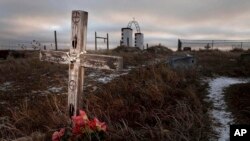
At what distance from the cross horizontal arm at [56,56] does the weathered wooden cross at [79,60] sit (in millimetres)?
49

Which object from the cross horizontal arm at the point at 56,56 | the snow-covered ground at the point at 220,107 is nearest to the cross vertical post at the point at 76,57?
the cross horizontal arm at the point at 56,56

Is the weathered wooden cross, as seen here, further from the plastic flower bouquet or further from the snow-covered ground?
the snow-covered ground

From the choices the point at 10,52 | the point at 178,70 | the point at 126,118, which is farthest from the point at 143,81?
the point at 10,52

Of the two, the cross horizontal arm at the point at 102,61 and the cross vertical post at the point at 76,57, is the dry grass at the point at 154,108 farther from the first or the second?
the cross horizontal arm at the point at 102,61

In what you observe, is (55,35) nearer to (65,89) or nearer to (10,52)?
(10,52)

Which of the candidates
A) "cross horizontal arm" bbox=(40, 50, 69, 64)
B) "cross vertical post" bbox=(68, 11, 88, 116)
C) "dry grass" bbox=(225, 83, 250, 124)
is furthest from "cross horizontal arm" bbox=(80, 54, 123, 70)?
"dry grass" bbox=(225, 83, 250, 124)

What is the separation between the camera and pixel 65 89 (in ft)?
32.5

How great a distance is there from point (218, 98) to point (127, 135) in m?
3.10

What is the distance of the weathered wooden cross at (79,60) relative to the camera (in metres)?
5.65

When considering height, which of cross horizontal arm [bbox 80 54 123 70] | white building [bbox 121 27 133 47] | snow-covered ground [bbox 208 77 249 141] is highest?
white building [bbox 121 27 133 47]

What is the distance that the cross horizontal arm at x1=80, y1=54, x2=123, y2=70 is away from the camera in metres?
5.55

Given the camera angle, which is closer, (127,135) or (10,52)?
(127,135)

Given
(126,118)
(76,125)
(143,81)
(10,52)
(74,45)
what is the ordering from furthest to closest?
(10,52) < (143,81) < (126,118) < (74,45) < (76,125)

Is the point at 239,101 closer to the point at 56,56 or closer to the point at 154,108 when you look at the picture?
the point at 154,108
